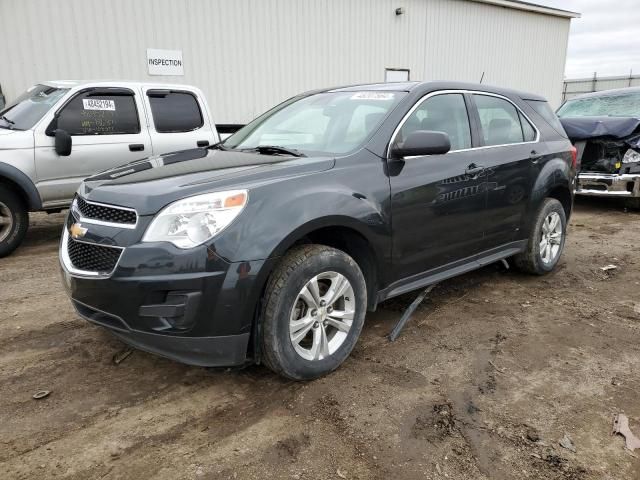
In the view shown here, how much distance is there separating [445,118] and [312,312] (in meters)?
1.89

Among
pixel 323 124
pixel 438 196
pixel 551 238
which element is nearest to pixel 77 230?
pixel 323 124

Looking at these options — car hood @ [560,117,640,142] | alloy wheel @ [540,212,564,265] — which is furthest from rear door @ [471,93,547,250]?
car hood @ [560,117,640,142]

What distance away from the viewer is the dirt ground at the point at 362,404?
229 centimetres

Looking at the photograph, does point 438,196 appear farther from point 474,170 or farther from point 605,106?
point 605,106

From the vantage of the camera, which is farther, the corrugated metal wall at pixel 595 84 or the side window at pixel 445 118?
the corrugated metal wall at pixel 595 84

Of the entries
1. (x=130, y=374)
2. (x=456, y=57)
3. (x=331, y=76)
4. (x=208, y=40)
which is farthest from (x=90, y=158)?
(x=456, y=57)

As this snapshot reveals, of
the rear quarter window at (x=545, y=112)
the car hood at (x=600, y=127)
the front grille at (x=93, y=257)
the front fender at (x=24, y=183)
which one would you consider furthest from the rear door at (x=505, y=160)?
the front fender at (x=24, y=183)

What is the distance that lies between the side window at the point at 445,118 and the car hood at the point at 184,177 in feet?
2.75

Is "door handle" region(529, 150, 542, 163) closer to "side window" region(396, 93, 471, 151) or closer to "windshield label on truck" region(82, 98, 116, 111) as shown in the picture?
"side window" region(396, 93, 471, 151)

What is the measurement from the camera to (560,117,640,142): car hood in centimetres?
802

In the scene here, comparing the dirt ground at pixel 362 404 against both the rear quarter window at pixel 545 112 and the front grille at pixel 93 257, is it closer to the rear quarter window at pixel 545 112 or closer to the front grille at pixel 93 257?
the front grille at pixel 93 257

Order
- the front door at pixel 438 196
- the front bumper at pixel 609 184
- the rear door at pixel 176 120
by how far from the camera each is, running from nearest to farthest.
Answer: the front door at pixel 438 196, the rear door at pixel 176 120, the front bumper at pixel 609 184

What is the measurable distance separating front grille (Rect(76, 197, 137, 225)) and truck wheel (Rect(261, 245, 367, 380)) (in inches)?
31.1

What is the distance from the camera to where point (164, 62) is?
1070 centimetres
